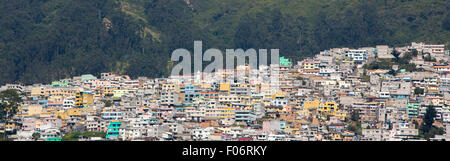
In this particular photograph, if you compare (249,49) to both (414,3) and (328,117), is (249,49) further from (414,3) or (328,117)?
(328,117)

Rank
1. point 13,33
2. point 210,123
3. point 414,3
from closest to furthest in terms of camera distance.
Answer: point 210,123, point 13,33, point 414,3

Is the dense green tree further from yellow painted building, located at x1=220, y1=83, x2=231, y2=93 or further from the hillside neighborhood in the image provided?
yellow painted building, located at x1=220, y1=83, x2=231, y2=93

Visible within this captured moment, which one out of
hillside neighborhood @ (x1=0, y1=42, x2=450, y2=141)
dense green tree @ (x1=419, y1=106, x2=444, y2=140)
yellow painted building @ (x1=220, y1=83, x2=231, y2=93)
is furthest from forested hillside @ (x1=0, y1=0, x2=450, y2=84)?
dense green tree @ (x1=419, y1=106, x2=444, y2=140)

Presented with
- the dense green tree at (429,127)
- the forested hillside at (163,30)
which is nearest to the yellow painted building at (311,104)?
the dense green tree at (429,127)

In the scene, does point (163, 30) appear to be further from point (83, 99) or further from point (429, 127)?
point (429, 127)

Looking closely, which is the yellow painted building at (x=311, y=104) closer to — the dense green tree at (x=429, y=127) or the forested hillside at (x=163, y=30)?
the dense green tree at (x=429, y=127)

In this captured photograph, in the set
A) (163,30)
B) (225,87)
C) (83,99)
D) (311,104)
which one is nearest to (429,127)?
(311,104)

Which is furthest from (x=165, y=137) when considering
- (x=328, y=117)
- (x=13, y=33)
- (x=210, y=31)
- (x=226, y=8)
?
(x=226, y=8)
